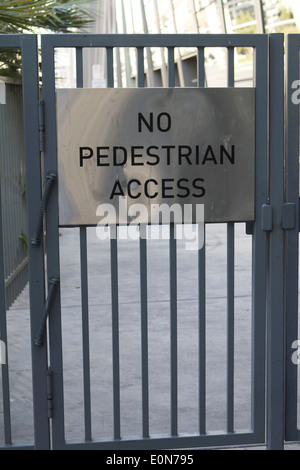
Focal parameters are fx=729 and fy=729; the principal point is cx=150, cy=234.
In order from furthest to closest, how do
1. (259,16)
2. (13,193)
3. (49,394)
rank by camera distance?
(259,16), (13,193), (49,394)

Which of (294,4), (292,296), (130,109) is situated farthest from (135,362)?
(294,4)

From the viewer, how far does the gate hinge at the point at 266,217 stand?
11.4 ft

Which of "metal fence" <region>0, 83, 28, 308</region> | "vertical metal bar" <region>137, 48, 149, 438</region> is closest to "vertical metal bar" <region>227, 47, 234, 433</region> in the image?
"vertical metal bar" <region>137, 48, 149, 438</region>

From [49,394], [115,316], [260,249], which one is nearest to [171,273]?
[115,316]

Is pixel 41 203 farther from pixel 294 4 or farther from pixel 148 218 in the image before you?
pixel 294 4

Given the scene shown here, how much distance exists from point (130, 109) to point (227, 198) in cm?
62

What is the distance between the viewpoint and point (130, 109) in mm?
3338

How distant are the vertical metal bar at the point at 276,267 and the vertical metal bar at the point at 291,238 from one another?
4cm

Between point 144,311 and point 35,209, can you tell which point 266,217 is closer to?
point 144,311

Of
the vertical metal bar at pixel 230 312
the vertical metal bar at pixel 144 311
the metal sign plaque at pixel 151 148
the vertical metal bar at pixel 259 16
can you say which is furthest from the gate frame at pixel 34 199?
the vertical metal bar at pixel 259 16

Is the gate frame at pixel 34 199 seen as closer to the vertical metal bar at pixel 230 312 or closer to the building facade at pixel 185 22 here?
the vertical metal bar at pixel 230 312

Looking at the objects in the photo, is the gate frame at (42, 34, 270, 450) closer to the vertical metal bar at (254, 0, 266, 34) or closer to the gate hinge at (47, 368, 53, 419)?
the gate hinge at (47, 368, 53, 419)

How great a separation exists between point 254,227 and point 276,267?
222 millimetres

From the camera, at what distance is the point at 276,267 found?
3521 mm
